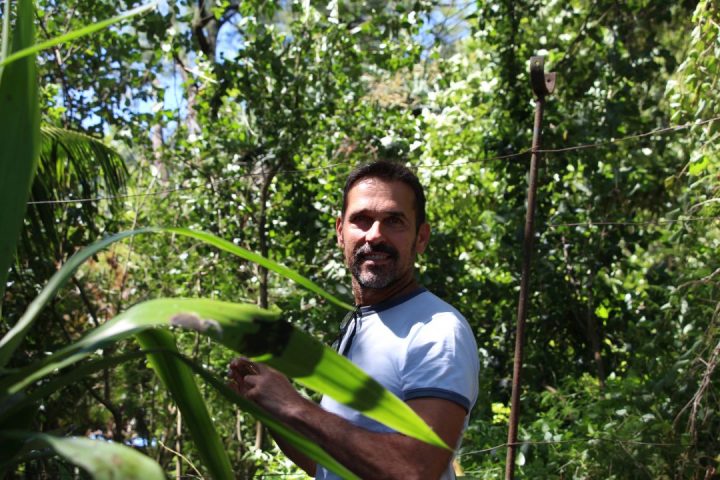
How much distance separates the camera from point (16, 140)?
1157 mm

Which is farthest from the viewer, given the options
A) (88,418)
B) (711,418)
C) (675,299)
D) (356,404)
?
(88,418)

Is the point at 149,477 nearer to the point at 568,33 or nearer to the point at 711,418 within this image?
the point at 711,418

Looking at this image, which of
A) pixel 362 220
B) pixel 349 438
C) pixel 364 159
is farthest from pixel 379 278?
pixel 364 159

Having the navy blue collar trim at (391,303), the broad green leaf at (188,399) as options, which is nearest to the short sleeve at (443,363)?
the navy blue collar trim at (391,303)

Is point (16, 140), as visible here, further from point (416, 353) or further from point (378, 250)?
point (378, 250)

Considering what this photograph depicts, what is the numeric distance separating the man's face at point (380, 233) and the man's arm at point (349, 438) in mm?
467

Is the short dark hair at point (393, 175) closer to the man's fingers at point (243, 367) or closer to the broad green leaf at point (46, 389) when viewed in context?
the man's fingers at point (243, 367)

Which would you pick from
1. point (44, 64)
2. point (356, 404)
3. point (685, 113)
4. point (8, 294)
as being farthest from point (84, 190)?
point (356, 404)

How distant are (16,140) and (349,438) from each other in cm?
77

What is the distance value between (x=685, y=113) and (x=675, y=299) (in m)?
0.83

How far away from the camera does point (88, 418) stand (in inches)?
248

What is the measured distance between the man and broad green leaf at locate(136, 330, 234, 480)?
39 cm

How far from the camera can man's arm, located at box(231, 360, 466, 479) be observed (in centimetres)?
165

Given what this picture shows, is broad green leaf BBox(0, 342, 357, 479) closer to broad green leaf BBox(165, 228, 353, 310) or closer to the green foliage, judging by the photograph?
broad green leaf BBox(165, 228, 353, 310)
